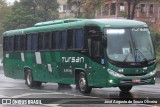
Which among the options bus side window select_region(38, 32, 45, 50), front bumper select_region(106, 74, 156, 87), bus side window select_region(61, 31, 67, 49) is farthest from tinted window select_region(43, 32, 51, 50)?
front bumper select_region(106, 74, 156, 87)

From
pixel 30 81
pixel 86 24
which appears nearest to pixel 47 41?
pixel 30 81

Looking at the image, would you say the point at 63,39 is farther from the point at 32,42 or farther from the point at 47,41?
the point at 32,42

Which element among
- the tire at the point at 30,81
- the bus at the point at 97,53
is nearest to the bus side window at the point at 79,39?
the bus at the point at 97,53

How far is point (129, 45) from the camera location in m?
17.4

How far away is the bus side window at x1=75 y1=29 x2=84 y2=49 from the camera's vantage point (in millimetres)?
18812

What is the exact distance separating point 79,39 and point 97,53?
1554mm

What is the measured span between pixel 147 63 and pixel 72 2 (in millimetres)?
41173

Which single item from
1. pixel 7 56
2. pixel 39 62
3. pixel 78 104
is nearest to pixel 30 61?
pixel 39 62

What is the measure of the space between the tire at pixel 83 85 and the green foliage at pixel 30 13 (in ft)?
190

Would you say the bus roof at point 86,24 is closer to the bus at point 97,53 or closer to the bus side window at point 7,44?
the bus at point 97,53

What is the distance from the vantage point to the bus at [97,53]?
17.2 meters

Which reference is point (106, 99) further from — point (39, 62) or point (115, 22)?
point (39, 62)

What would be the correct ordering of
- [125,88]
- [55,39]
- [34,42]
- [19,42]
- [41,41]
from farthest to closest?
[19,42], [34,42], [41,41], [55,39], [125,88]

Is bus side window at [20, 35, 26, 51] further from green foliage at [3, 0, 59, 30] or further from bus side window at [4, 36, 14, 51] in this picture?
green foliage at [3, 0, 59, 30]
